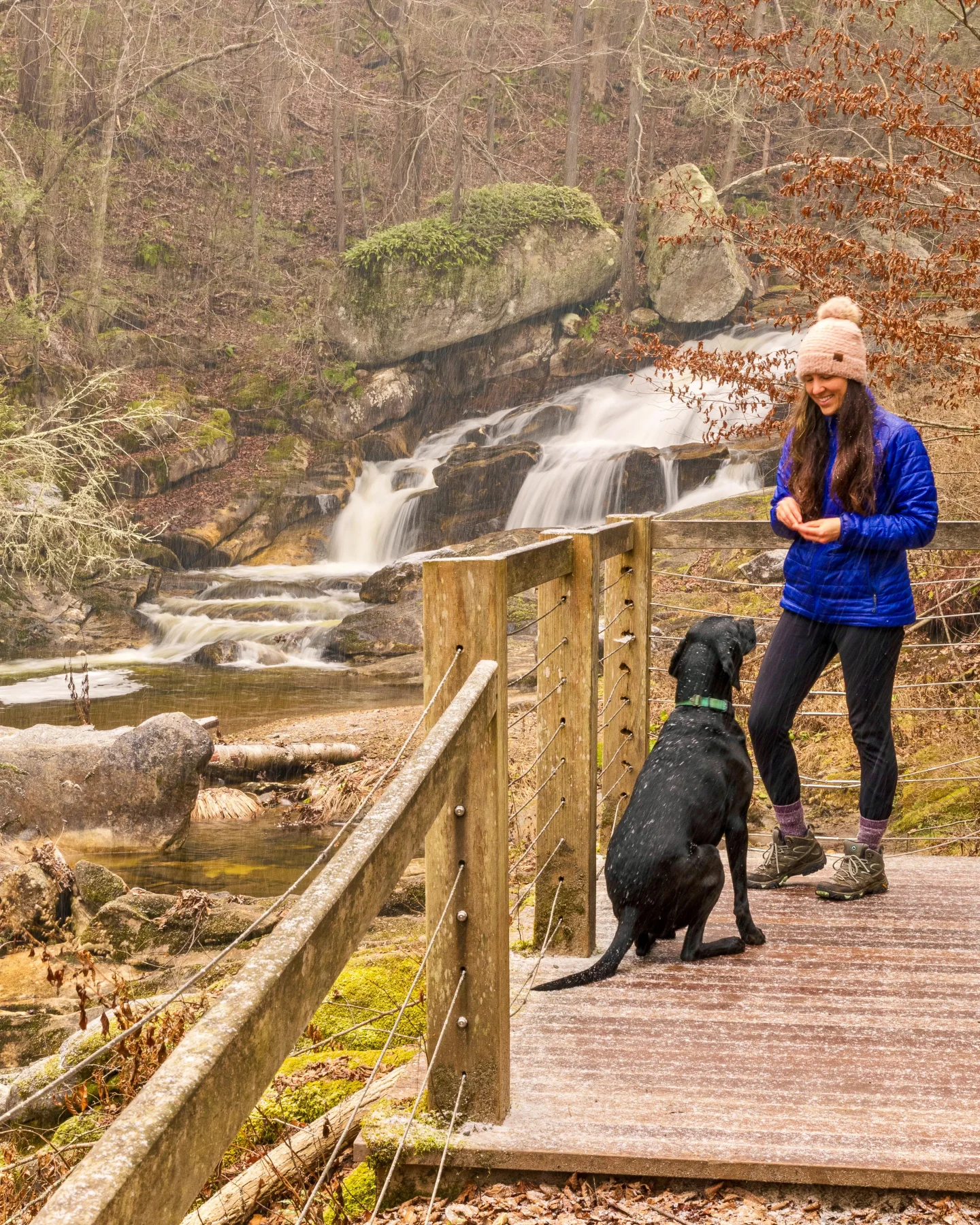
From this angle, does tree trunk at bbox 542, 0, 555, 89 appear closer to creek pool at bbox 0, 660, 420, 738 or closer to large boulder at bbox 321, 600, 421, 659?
large boulder at bbox 321, 600, 421, 659

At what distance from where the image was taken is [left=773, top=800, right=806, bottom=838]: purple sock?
4.25 metres

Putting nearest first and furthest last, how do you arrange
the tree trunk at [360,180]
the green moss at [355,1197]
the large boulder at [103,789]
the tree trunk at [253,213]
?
1. the green moss at [355,1197]
2. the large boulder at [103,789]
3. the tree trunk at [253,213]
4. the tree trunk at [360,180]

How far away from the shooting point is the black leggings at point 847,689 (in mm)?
3787

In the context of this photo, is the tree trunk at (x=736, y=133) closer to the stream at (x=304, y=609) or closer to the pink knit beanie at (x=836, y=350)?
the stream at (x=304, y=609)

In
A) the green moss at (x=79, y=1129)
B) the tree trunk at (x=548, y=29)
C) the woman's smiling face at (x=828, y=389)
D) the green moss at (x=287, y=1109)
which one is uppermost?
the tree trunk at (x=548, y=29)

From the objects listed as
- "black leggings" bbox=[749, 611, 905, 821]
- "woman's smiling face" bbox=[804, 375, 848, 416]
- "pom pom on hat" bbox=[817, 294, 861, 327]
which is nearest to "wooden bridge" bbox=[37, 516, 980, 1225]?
"black leggings" bbox=[749, 611, 905, 821]

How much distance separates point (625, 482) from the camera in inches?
767

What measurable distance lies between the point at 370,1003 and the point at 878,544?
2.76m

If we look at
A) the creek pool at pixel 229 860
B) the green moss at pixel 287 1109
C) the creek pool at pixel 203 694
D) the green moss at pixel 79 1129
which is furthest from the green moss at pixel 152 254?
the green moss at pixel 287 1109

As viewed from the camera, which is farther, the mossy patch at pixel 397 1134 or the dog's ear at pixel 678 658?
the dog's ear at pixel 678 658

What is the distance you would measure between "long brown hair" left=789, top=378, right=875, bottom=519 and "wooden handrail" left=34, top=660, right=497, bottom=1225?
2570 mm

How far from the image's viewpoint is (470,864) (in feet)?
7.68

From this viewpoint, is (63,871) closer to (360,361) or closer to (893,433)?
(893,433)

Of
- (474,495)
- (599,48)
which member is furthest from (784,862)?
(599,48)
